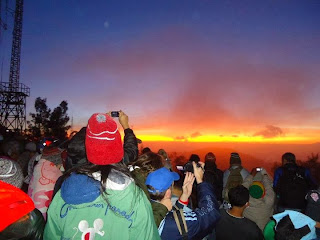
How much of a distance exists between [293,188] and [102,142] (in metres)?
5.16

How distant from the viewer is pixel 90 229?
1508 millimetres

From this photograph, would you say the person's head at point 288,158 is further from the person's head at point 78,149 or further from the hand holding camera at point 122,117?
the person's head at point 78,149

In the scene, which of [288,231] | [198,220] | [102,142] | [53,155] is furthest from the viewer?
[53,155]

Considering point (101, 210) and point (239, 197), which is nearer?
point (101, 210)

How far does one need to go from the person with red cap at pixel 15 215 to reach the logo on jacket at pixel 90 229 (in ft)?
1.05

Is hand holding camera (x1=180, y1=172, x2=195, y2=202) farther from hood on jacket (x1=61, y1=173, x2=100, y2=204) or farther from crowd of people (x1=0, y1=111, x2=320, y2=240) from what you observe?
hood on jacket (x1=61, y1=173, x2=100, y2=204)

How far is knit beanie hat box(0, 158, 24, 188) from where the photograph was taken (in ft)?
7.01

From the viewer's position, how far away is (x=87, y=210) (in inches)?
60.4

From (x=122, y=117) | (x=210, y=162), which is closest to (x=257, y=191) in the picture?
(x=210, y=162)

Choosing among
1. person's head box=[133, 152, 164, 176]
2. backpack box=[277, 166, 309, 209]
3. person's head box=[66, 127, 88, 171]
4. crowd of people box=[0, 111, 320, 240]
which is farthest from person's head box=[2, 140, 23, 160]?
backpack box=[277, 166, 309, 209]

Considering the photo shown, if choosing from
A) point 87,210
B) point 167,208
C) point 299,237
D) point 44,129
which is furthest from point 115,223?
point 44,129

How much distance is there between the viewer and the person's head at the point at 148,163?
257 cm

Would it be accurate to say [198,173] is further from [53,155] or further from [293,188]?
[293,188]

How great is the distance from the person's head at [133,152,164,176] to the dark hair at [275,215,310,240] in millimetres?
1548
